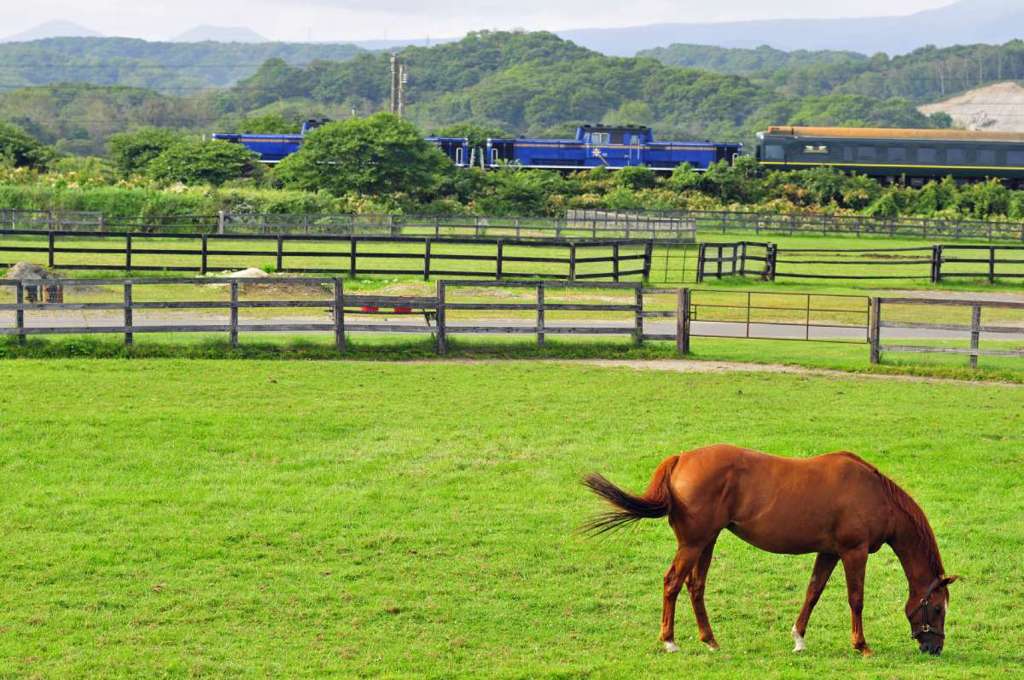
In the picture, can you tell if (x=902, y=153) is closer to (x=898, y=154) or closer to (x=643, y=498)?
(x=898, y=154)

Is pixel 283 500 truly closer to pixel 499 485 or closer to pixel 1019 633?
pixel 499 485

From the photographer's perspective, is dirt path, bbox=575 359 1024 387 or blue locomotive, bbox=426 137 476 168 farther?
blue locomotive, bbox=426 137 476 168

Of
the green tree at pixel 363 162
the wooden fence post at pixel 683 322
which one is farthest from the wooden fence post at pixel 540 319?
the green tree at pixel 363 162

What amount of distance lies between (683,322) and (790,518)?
11.1 m

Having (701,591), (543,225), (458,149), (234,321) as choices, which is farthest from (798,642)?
(458,149)

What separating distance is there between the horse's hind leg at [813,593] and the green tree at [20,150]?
2748 inches

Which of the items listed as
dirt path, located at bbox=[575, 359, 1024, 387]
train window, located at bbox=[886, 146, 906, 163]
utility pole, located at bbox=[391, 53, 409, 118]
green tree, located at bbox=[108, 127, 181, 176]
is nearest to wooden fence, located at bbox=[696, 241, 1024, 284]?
dirt path, located at bbox=[575, 359, 1024, 387]

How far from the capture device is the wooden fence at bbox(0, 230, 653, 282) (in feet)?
95.4

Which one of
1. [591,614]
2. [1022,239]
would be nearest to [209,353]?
[591,614]

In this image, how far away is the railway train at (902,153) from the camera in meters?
76.0

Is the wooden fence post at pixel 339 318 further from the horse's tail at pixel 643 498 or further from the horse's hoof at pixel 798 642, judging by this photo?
the horse's hoof at pixel 798 642

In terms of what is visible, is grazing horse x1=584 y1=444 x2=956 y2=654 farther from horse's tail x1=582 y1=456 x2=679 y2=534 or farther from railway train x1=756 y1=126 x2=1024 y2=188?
railway train x1=756 y1=126 x2=1024 y2=188

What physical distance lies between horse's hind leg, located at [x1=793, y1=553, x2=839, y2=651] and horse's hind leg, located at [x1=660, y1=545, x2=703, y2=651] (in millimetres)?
793

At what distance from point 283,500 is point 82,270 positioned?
805 inches
